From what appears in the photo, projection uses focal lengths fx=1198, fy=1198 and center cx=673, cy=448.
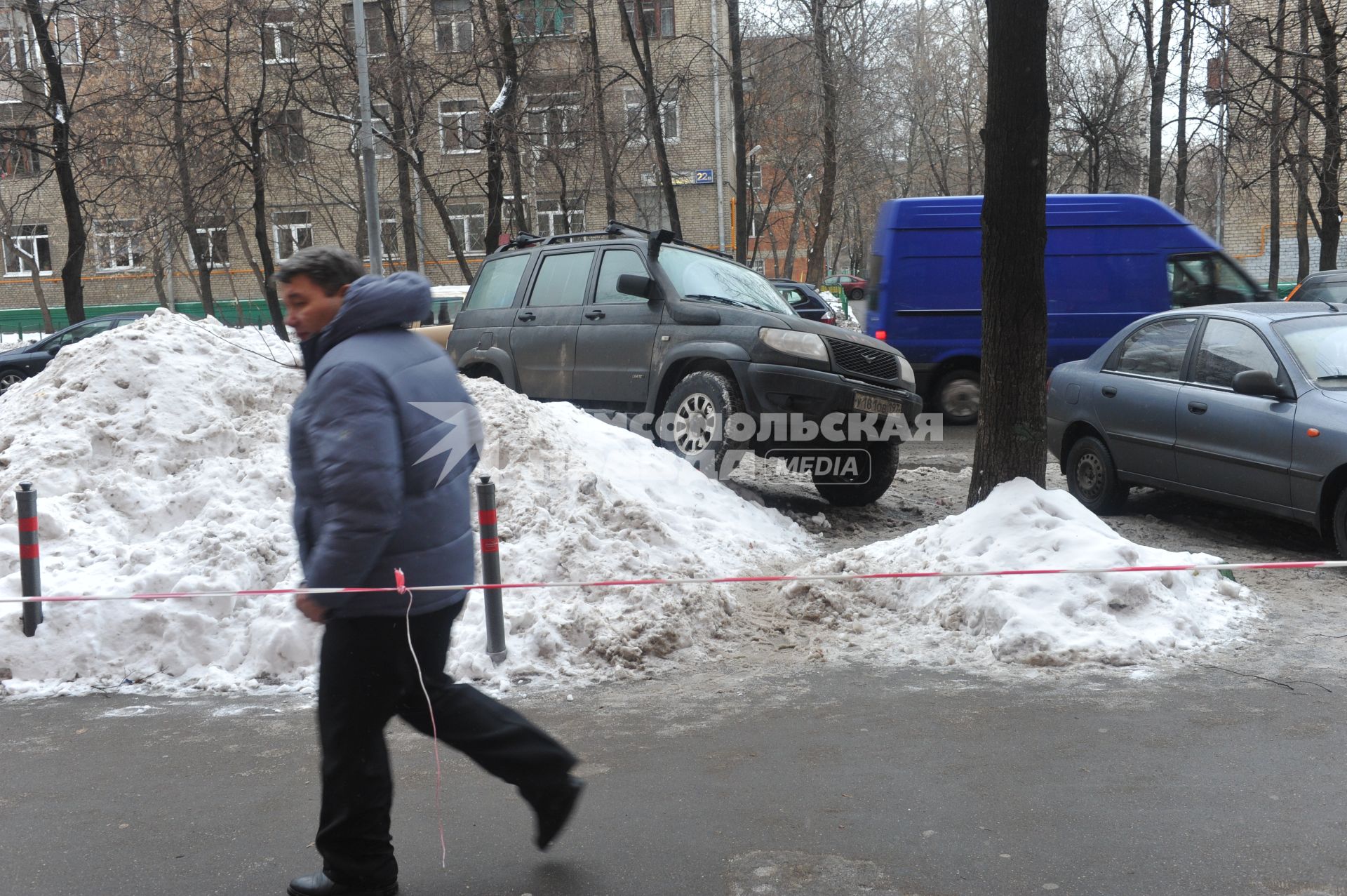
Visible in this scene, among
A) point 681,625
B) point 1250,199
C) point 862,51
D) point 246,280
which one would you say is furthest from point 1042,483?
point 246,280

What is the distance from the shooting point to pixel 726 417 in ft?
28.9

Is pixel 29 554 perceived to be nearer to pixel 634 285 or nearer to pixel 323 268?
pixel 323 268

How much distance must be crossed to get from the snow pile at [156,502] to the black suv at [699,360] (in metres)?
2.36

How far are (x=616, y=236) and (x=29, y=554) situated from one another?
5.79 m

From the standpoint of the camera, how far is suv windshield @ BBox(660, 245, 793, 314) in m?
9.68

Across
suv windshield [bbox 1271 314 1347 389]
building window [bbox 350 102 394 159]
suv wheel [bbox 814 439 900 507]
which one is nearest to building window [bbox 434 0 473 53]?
building window [bbox 350 102 394 159]

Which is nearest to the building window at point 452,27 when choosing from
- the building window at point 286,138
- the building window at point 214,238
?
the building window at point 286,138

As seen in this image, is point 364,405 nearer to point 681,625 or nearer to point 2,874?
point 2,874

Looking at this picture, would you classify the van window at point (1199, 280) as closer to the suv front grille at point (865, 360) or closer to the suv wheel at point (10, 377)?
the suv front grille at point (865, 360)

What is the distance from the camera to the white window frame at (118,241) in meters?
25.2

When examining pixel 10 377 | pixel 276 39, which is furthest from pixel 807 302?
pixel 10 377

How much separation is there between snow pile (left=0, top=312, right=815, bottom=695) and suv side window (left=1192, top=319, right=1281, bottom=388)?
9.71 feet

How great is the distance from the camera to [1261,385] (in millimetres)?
7133

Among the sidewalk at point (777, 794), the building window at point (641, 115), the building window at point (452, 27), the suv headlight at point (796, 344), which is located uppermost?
the building window at point (452, 27)
